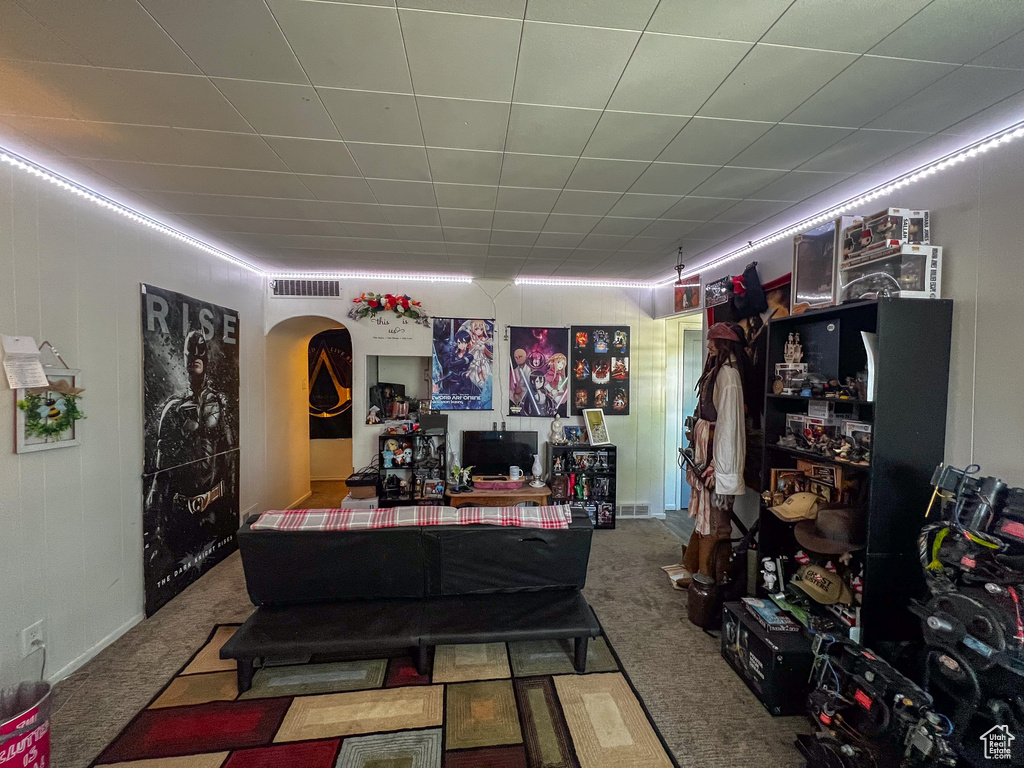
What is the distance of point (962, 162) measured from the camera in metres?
1.90

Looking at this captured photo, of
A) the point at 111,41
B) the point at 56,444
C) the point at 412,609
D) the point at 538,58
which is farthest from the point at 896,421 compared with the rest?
the point at 56,444

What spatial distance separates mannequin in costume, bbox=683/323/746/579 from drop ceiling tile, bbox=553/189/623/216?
49.4 inches

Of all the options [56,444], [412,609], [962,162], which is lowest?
[412,609]

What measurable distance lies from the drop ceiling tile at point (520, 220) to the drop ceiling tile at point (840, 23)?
1.63 metres

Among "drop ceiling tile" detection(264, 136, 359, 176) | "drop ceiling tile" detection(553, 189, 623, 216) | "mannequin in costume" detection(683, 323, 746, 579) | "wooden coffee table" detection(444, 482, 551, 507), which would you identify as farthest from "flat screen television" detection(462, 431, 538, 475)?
"drop ceiling tile" detection(264, 136, 359, 176)

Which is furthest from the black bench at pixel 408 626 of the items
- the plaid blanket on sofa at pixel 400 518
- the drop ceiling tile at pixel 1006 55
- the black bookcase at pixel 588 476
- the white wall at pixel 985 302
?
the drop ceiling tile at pixel 1006 55

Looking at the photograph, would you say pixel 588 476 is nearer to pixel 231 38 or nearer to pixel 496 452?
pixel 496 452

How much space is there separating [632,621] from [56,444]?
357cm

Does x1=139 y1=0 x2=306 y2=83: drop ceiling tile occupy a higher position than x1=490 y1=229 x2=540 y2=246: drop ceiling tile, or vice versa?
x1=490 y1=229 x2=540 y2=246: drop ceiling tile

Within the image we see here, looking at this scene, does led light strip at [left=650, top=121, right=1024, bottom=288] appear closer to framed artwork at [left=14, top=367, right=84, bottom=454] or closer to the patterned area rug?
the patterned area rug

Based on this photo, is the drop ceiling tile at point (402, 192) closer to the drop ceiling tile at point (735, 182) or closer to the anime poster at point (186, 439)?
the drop ceiling tile at point (735, 182)

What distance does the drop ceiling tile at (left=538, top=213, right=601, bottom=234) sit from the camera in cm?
279

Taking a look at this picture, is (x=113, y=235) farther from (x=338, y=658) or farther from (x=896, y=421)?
(x=896, y=421)

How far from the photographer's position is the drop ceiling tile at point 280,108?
1517 mm
